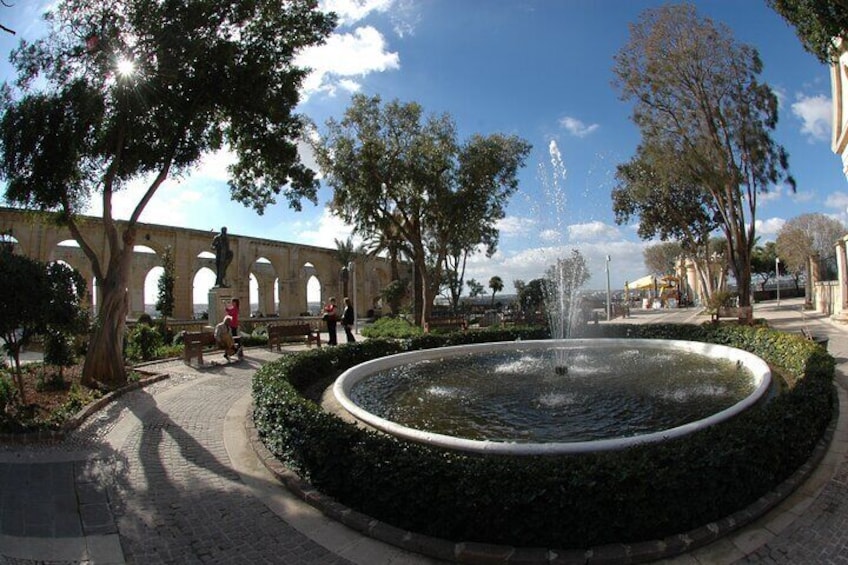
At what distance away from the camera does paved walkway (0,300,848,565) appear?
136 inches

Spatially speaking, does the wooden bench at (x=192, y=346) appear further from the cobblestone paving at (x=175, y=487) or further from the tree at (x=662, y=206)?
the tree at (x=662, y=206)

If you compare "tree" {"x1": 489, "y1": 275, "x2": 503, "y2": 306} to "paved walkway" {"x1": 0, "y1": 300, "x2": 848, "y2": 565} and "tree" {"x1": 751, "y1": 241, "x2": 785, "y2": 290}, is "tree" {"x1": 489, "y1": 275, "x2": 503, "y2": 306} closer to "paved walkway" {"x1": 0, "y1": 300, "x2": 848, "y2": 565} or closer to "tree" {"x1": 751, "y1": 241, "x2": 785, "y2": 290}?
"tree" {"x1": 751, "y1": 241, "x2": 785, "y2": 290}

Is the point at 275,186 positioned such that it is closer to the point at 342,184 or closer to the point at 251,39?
the point at 251,39

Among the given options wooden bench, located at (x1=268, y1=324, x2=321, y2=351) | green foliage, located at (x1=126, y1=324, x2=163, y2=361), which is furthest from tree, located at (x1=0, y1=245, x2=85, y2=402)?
wooden bench, located at (x1=268, y1=324, x2=321, y2=351)

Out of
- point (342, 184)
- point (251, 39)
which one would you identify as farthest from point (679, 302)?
point (251, 39)

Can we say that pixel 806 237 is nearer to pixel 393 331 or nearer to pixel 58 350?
pixel 393 331

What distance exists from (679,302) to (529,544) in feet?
151

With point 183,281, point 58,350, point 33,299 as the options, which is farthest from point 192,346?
point 183,281

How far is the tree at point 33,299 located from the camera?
6336 millimetres

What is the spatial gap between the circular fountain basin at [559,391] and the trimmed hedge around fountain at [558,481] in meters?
0.72

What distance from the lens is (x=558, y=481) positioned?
332 centimetres

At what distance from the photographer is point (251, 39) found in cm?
1006

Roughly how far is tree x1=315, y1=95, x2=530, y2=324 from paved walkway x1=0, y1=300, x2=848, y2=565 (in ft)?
48.1

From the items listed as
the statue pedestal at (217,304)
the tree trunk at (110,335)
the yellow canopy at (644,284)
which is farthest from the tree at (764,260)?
the tree trunk at (110,335)
